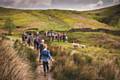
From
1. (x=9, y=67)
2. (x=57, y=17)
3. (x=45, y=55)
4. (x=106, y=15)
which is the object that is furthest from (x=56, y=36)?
(x=9, y=67)

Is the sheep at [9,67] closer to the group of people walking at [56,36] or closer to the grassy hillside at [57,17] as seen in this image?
the group of people walking at [56,36]

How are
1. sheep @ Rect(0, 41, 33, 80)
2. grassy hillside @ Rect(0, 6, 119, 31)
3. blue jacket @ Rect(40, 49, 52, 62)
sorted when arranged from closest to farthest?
sheep @ Rect(0, 41, 33, 80)
blue jacket @ Rect(40, 49, 52, 62)
grassy hillside @ Rect(0, 6, 119, 31)

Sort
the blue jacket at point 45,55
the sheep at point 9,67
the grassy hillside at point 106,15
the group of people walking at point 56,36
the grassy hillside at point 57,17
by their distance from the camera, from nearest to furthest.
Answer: the sheep at point 9,67, the blue jacket at point 45,55, the group of people walking at point 56,36, the grassy hillside at point 57,17, the grassy hillside at point 106,15

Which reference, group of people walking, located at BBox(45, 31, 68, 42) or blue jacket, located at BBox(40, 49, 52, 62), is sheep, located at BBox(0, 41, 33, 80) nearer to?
blue jacket, located at BBox(40, 49, 52, 62)

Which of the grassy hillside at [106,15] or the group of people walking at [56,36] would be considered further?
the grassy hillside at [106,15]

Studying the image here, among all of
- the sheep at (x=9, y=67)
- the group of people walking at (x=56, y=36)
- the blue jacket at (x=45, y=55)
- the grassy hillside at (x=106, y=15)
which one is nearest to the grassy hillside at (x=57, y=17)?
the grassy hillside at (x=106, y=15)

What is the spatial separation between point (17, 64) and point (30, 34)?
6.45 metres

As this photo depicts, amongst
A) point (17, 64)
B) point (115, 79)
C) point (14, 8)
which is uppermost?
point (14, 8)

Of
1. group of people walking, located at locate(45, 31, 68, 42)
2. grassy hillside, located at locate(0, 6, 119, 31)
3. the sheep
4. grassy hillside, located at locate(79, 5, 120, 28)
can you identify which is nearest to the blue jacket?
the sheep

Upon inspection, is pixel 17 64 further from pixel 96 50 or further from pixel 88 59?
pixel 96 50

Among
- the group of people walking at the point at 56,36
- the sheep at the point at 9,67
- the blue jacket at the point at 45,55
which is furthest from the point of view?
the group of people walking at the point at 56,36

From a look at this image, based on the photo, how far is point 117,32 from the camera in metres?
12.8

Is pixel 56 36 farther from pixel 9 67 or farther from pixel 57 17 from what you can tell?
pixel 9 67

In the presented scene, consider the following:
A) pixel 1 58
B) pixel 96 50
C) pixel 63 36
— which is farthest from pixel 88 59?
pixel 1 58
